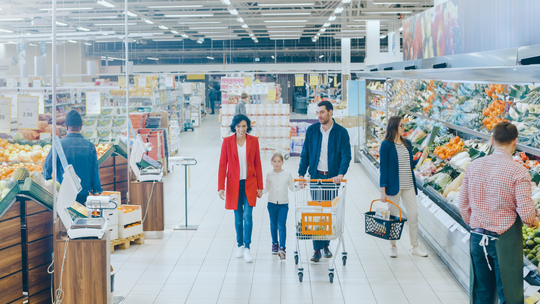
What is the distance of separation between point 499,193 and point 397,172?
2.04 m

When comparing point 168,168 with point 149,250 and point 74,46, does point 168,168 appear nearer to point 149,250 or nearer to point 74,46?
point 149,250

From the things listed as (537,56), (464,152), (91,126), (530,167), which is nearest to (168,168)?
(91,126)

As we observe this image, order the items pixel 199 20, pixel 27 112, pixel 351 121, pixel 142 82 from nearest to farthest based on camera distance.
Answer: pixel 27 112, pixel 351 121, pixel 142 82, pixel 199 20

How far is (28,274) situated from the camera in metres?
3.99

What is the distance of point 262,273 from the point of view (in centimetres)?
496

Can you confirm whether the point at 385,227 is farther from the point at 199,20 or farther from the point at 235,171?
the point at 199,20

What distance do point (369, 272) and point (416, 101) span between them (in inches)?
162

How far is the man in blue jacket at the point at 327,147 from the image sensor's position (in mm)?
5055

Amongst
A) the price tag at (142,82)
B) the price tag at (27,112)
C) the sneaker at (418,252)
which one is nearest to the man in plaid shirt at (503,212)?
the sneaker at (418,252)

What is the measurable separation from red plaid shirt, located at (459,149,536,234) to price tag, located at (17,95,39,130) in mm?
3572

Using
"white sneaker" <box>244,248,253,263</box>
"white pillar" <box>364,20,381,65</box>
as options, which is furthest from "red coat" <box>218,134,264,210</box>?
"white pillar" <box>364,20,381,65</box>

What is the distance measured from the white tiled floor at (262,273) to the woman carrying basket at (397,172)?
0.50 m

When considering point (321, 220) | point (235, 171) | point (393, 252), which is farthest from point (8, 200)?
point (393, 252)

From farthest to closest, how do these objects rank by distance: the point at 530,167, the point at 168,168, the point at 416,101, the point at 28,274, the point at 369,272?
the point at 168,168 < the point at 416,101 < the point at 369,272 < the point at 530,167 < the point at 28,274
